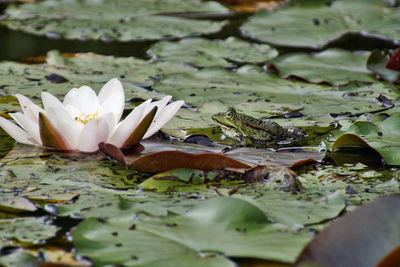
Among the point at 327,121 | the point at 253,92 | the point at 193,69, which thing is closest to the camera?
the point at 327,121

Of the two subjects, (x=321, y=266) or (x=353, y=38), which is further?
(x=353, y=38)

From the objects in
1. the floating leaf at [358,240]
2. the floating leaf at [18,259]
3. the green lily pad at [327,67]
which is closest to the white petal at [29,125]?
the floating leaf at [18,259]

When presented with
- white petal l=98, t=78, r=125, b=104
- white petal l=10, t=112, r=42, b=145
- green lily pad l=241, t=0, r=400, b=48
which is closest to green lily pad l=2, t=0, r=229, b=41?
green lily pad l=241, t=0, r=400, b=48

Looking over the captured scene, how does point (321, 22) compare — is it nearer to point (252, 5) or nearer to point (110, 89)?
point (252, 5)

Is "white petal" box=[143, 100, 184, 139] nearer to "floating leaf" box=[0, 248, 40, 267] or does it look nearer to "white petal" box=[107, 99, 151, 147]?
"white petal" box=[107, 99, 151, 147]

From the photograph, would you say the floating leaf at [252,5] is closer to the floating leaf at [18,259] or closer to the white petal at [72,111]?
the white petal at [72,111]

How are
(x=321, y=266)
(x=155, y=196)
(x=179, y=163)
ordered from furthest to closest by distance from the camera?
(x=179, y=163)
(x=155, y=196)
(x=321, y=266)

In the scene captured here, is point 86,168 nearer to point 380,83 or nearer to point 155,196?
point 155,196

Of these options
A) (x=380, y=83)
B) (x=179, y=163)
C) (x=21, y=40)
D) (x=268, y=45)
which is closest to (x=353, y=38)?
(x=268, y=45)
